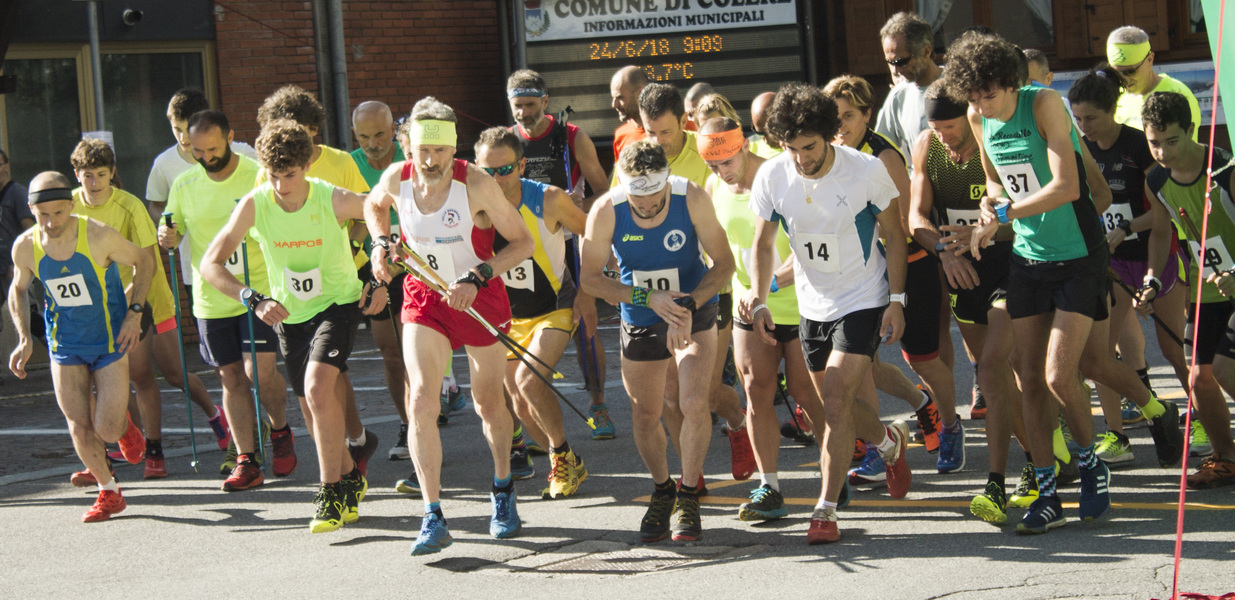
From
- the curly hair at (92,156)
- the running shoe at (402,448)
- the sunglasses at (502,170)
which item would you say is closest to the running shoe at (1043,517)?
the sunglasses at (502,170)

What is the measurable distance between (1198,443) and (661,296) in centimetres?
301

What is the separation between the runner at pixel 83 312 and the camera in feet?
23.3

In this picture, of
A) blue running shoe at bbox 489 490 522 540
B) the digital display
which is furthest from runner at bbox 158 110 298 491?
the digital display

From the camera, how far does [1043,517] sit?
5.62m

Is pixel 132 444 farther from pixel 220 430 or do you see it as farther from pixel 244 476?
pixel 244 476

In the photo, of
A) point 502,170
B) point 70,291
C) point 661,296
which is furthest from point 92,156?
point 661,296

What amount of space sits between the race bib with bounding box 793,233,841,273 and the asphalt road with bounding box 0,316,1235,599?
1.14 metres

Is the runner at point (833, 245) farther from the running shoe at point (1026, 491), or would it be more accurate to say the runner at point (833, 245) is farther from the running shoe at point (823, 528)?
the running shoe at point (1026, 491)

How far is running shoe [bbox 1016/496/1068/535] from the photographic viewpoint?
221 inches

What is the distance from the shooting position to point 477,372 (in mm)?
6211

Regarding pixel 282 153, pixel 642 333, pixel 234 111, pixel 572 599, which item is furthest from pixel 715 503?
pixel 234 111

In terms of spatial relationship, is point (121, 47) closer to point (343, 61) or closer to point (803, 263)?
point (343, 61)

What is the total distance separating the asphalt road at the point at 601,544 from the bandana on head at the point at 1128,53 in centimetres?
226

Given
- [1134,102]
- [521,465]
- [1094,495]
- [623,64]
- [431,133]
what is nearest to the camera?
[1094,495]
